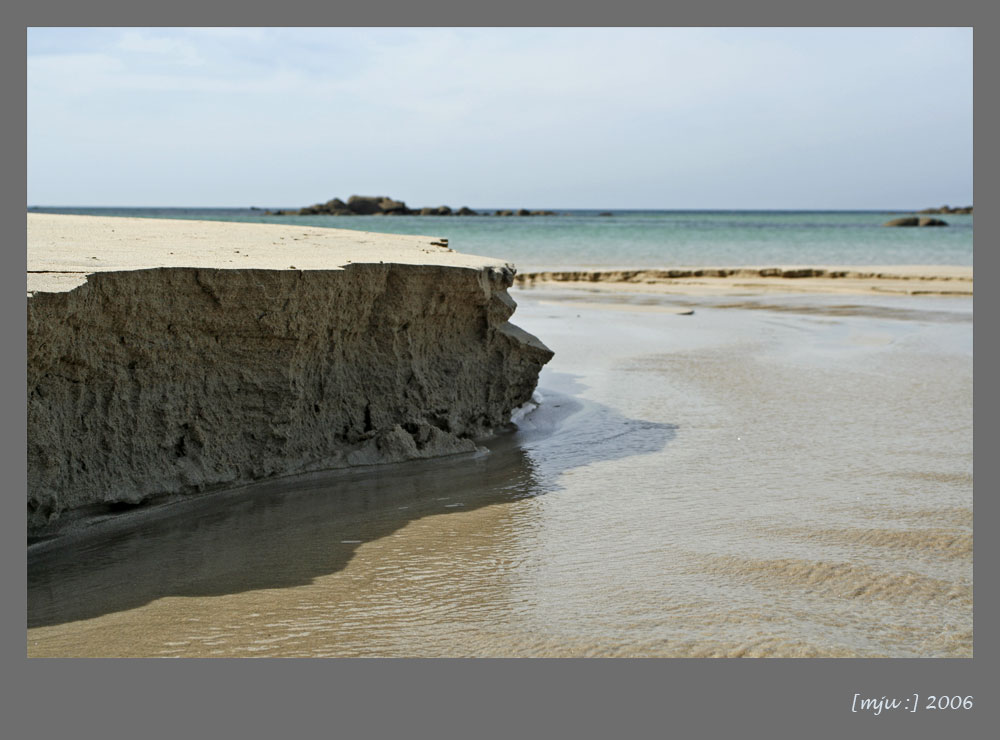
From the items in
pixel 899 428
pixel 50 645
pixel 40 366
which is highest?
pixel 40 366

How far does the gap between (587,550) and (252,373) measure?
75.9 inches

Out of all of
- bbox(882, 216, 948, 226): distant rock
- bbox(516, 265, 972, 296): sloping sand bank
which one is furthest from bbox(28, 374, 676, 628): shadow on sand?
bbox(882, 216, 948, 226): distant rock

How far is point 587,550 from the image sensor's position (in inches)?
154

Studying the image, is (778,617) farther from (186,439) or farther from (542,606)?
(186,439)

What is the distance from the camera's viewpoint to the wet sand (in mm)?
3135

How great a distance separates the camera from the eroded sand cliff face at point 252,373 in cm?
398

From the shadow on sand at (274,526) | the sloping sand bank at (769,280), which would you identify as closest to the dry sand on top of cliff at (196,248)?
the shadow on sand at (274,526)

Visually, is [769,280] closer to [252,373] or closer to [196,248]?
[196,248]

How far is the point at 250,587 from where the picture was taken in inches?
139

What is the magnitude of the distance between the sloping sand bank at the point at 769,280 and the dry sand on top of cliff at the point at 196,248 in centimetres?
1003

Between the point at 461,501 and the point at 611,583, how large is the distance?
123cm

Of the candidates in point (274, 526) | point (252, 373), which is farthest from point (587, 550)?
point (252, 373)

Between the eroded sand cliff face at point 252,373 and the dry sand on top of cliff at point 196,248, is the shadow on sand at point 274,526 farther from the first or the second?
the dry sand on top of cliff at point 196,248

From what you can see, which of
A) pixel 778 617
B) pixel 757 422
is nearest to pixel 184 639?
pixel 778 617
